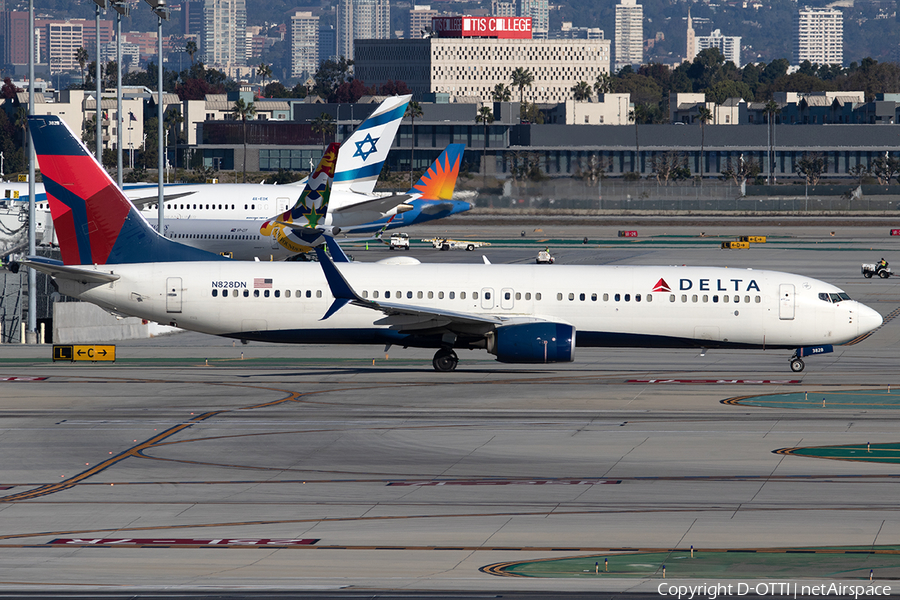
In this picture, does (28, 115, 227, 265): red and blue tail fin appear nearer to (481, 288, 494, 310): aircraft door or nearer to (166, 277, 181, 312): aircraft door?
(166, 277, 181, 312): aircraft door

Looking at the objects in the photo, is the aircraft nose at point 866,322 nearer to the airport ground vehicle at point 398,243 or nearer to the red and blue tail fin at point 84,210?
the red and blue tail fin at point 84,210

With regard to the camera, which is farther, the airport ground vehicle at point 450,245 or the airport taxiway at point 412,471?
the airport ground vehicle at point 450,245

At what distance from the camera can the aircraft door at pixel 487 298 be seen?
144ft

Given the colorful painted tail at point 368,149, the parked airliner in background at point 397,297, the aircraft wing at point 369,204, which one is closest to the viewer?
the parked airliner in background at point 397,297

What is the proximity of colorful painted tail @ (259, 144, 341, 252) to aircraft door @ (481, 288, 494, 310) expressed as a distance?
27.0 m

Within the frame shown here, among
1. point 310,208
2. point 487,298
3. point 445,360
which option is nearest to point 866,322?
point 487,298

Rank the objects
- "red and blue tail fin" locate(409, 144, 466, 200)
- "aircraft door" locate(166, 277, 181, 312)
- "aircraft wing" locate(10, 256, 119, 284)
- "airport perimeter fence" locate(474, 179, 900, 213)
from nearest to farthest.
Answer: "aircraft wing" locate(10, 256, 119, 284)
"aircraft door" locate(166, 277, 181, 312)
"red and blue tail fin" locate(409, 144, 466, 200)
"airport perimeter fence" locate(474, 179, 900, 213)

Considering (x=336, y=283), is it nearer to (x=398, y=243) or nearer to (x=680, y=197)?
(x=398, y=243)

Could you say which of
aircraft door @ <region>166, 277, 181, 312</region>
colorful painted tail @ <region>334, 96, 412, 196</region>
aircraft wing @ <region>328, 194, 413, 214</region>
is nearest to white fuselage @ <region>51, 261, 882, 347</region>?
aircraft door @ <region>166, 277, 181, 312</region>

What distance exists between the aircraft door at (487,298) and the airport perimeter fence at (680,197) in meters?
122

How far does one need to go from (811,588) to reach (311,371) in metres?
29.5

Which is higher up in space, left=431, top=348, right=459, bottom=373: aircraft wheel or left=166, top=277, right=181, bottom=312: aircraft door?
left=166, top=277, right=181, bottom=312: aircraft door

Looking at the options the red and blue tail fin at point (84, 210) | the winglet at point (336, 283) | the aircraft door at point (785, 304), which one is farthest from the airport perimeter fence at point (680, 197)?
the winglet at point (336, 283)

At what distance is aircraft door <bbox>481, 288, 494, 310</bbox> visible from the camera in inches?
1725
